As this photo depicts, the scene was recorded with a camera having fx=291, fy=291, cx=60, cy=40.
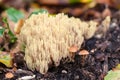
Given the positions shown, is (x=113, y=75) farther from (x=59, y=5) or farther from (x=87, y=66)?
(x=59, y=5)

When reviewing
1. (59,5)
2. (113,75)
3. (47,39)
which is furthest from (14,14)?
(59,5)

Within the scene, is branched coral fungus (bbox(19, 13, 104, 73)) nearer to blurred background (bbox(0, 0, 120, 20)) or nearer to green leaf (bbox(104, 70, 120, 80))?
green leaf (bbox(104, 70, 120, 80))

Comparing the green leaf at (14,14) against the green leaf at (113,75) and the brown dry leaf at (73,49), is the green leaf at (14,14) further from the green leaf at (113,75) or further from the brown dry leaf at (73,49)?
the green leaf at (113,75)

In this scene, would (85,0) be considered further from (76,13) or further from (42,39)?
(42,39)

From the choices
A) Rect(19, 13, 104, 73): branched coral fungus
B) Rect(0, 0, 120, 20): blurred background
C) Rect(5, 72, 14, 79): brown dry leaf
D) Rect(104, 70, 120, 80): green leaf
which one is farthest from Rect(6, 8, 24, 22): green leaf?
Rect(104, 70, 120, 80): green leaf

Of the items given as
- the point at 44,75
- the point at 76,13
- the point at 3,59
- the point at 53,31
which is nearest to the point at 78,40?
the point at 53,31
